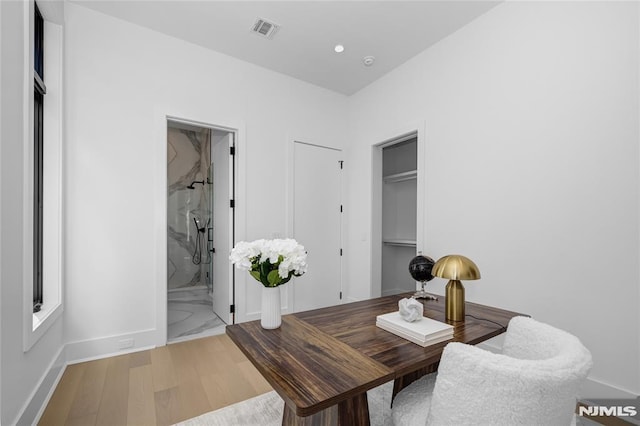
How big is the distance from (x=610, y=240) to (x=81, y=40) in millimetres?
4325

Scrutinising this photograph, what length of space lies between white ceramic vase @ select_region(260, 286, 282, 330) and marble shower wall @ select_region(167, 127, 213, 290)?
404cm

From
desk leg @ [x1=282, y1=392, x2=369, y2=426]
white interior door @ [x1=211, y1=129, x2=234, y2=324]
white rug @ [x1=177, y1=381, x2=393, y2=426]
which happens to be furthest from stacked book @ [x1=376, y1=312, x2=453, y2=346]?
white interior door @ [x1=211, y1=129, x2=234, y2=324]

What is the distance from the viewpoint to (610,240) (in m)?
1.86

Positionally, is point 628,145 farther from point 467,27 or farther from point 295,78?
point 295,78

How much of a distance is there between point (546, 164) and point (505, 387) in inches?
79.5

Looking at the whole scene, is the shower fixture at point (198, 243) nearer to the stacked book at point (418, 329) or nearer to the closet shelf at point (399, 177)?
the closet shelf at point (399, 177)

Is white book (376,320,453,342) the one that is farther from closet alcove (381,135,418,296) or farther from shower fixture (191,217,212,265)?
shower fixture (191,217,212,265)

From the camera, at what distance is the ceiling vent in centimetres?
270

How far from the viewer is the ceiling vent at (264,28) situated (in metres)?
2.70

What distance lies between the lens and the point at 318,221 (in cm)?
389

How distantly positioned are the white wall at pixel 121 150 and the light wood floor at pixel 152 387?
30 centimetres

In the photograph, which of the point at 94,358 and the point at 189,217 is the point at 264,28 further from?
the point at 189,217

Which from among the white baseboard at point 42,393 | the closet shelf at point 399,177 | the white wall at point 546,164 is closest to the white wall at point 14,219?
the white baseboard at point 42,393

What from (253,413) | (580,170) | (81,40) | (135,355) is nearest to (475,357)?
(253,413)
